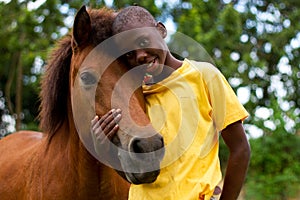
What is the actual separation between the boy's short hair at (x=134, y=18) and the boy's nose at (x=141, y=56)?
0.51ft

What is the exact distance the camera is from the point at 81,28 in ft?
9.80

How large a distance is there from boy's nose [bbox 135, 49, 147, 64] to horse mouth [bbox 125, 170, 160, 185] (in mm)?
569

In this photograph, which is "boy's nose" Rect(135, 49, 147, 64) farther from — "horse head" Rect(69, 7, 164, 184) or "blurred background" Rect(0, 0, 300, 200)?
"blurred background" Rect(0, 0, 300, 200)

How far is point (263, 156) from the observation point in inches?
397

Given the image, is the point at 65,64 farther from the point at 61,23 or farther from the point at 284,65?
the point at 284,65

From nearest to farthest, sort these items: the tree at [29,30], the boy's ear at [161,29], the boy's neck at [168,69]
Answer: the boy's neck at [168,69]
the boy's ear at [161,29]
the tree at [29,30]

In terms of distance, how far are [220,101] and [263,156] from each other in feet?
25.8

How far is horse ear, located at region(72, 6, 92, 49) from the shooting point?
294 cm

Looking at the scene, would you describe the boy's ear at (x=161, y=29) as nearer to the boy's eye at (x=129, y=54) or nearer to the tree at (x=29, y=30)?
the boy's eye at (x=129, y=54)

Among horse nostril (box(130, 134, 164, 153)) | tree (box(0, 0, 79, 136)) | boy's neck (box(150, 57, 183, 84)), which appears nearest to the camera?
horse nostril (box(130, 134, 164, 153))

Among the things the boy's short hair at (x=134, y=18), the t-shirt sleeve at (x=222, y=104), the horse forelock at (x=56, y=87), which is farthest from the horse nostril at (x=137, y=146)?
the horse forelock at (x=56, y=87)

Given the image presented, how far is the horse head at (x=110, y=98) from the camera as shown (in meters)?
2.38

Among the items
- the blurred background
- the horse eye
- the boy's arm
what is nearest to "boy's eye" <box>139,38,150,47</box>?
the horse eye

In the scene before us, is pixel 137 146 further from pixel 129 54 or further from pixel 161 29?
pixel 161 29
